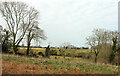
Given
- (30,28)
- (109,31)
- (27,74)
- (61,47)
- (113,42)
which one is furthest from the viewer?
(61,47)

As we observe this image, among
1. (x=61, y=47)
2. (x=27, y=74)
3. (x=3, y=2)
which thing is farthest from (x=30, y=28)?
(x=27, y=74)

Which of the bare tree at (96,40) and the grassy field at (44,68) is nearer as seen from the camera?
the grassy field at (44,68)

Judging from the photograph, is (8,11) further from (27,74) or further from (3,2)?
(27,74)

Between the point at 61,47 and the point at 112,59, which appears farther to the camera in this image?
the point at 61,47

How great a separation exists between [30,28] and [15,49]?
6.52m

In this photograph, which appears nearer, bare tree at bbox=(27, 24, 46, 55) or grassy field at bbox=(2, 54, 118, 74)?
grassy field at bbox=(2, 54, 118, 74)

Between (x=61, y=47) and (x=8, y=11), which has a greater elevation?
(x=8, y=11)

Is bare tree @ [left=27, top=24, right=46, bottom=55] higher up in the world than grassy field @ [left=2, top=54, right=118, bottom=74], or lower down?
higher up

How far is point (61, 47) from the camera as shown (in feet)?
147

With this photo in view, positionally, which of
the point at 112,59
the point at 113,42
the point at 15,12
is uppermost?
the point at 15,12

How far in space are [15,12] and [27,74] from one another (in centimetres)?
2653

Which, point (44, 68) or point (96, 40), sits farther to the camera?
point (96, 40)

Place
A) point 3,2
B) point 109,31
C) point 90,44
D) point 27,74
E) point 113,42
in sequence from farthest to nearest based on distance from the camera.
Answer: point 90,44, point 109,31, point 113,42, point 3,2, point 27,74

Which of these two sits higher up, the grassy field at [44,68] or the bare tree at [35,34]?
the bare tree at [35,34]
